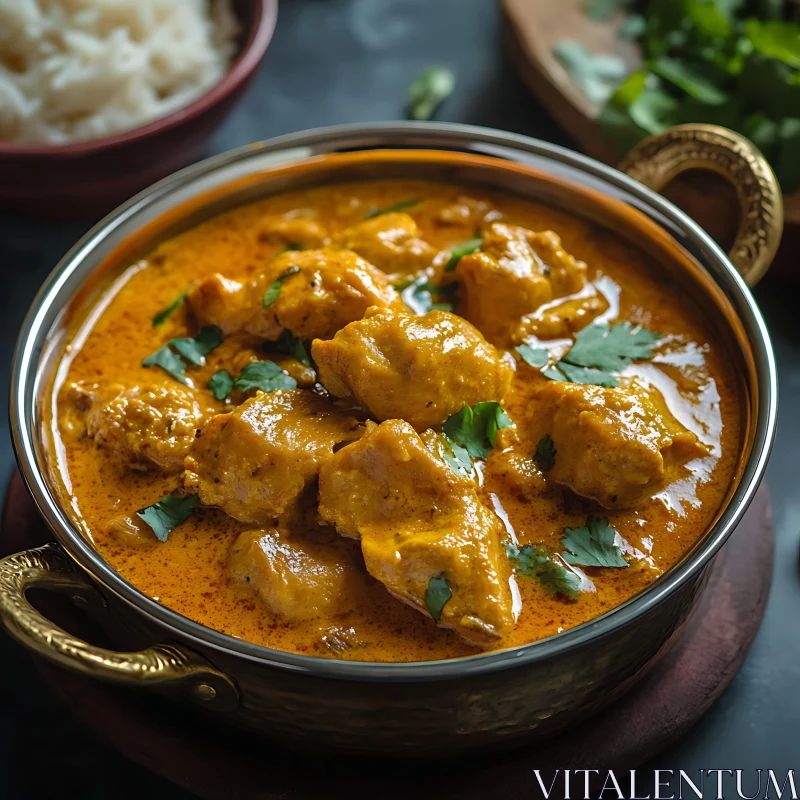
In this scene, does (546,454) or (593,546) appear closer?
(593,546)

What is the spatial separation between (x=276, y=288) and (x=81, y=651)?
1036 mm

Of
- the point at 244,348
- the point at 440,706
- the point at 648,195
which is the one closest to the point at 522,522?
the point at 440,706

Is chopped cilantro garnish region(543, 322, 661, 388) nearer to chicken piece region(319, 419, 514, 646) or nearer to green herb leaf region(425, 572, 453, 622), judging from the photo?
chicken piece region(319, 419, 514, 646)

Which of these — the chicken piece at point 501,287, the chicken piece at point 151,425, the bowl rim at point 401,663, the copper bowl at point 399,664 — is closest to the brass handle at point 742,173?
the copper bowl at point 399,664

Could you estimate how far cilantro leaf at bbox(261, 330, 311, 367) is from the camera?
8.30ft

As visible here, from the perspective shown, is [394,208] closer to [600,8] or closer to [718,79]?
[718,79]

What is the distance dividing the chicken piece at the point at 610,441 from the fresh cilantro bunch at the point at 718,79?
4.66ft

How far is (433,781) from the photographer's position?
2.27 m

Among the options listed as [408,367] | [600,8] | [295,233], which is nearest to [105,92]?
[295,233]

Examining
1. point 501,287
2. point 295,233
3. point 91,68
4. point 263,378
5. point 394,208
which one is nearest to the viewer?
point 263,378

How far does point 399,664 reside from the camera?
6.13ft

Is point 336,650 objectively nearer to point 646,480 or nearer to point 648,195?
point 646,480

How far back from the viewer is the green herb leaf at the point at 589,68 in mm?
3828

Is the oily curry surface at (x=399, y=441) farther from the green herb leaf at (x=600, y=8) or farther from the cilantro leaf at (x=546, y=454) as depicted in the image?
the green herb leaf at (x=600, y=8)
